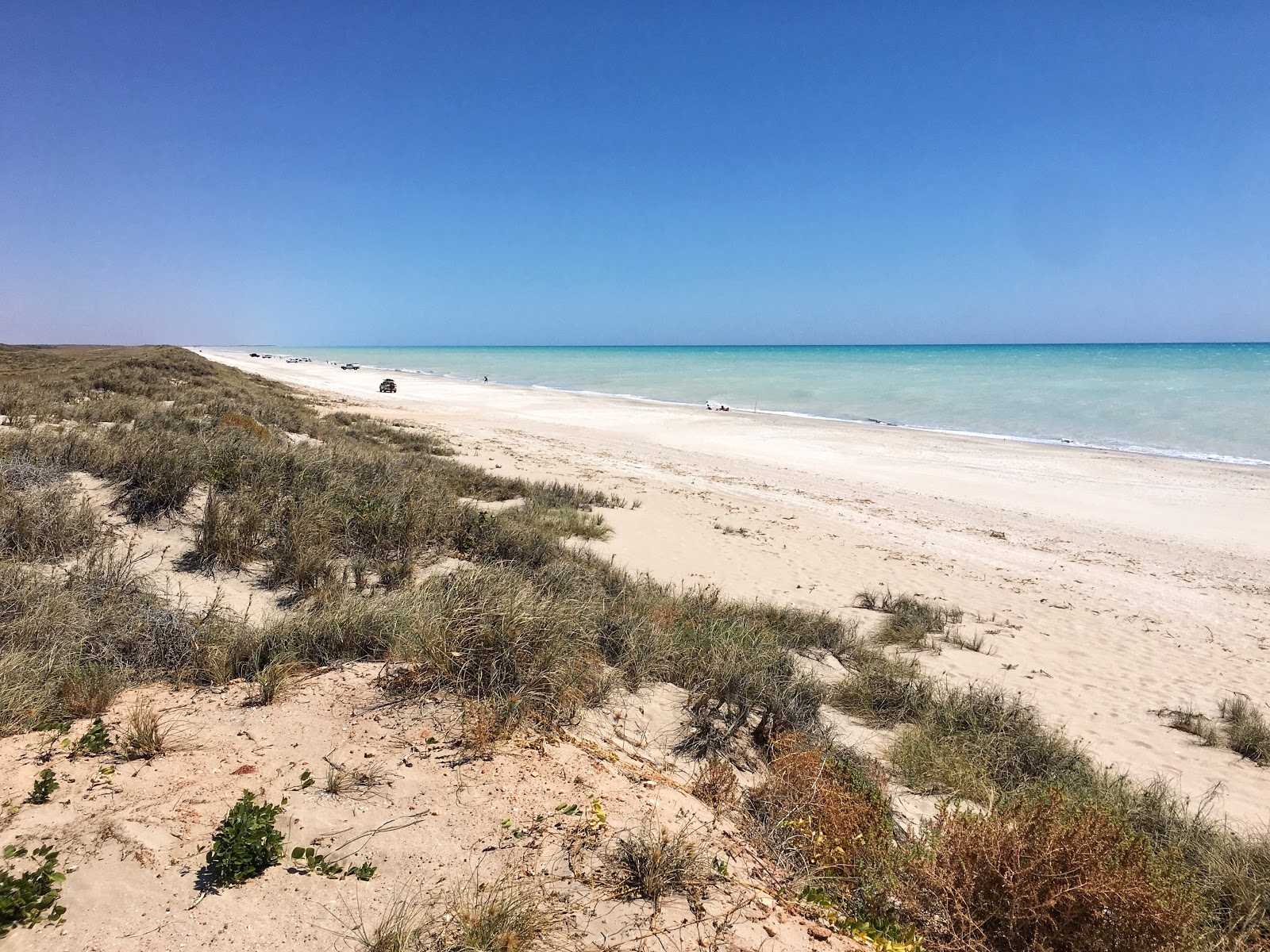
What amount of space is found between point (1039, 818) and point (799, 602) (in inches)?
213

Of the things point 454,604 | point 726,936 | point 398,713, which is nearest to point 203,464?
point 454,604

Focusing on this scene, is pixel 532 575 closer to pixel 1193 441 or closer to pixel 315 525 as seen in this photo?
pixel 315 525

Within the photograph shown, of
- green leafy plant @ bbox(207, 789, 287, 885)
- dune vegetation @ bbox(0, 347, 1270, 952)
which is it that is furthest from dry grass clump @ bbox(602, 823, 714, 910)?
green leafy plant @ bbox(207, 789, 287, 885)

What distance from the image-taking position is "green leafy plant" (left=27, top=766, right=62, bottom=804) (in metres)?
2.73

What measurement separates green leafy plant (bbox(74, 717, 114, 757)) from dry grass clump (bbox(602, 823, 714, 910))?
2538 mm

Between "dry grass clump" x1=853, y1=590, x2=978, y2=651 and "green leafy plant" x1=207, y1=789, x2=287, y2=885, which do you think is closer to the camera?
"green leafy plant" x1=207, y1=789, x2=287, y2=885

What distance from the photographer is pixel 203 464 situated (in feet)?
22.6

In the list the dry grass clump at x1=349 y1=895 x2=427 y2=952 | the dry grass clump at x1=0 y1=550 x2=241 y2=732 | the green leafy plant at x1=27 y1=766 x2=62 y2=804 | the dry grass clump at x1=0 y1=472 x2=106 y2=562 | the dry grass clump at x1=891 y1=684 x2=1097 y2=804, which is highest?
the dry grass clump at x1=0 y1=472 x2=106 y2=562

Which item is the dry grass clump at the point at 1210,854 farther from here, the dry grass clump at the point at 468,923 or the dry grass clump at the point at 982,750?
the dry grass clump at the point at 468,923

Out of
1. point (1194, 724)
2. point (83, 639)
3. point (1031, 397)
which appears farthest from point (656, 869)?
point (1031, 397)

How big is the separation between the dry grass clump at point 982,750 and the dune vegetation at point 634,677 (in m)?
0.02

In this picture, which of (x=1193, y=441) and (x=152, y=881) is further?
(x=1193, y=441)

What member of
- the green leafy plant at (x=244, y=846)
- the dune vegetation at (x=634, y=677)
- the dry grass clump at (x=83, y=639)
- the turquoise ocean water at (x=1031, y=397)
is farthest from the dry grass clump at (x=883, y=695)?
the turquoise ocean water at (x=1031, y=397)

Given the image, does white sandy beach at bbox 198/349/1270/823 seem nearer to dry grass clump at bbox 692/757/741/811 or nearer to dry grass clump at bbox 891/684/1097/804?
dry grass clump at bbox 891/684/1097/804
